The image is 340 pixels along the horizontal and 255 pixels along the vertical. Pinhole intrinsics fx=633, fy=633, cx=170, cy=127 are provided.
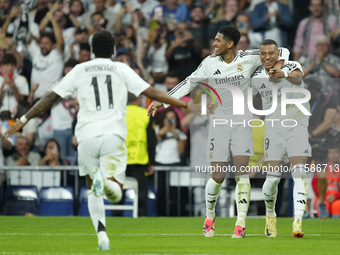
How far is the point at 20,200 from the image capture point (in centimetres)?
1369

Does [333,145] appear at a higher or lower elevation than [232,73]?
lower

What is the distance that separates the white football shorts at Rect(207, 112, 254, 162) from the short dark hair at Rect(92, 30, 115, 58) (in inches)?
101

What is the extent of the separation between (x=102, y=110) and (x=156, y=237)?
2710 millimetres

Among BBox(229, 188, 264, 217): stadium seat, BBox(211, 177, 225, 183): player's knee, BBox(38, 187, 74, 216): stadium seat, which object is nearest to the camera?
BBox(211, 177, 225, 183): player's knee

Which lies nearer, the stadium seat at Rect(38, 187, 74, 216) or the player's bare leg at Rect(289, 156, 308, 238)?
the player's bare leg at Rect(289, 156, 308, 238)

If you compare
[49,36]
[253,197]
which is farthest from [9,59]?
[253,197]

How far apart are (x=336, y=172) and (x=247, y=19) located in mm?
4182

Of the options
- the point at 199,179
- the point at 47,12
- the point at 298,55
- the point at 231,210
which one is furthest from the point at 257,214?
the point at 47,12

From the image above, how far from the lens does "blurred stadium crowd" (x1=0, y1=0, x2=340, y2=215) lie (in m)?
13.4

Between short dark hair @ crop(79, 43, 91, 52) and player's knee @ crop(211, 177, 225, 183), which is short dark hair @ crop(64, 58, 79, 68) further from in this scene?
player's knee @ crop(211, 177, 225, 183)

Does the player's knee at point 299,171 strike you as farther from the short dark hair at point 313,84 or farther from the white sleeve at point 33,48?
the white sleeve at point 33,48

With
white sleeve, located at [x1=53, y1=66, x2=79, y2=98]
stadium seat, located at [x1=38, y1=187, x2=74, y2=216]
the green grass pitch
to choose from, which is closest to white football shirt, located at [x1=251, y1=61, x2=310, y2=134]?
the green grass pitch

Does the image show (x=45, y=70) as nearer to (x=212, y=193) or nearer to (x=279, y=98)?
(x=212, y=193)

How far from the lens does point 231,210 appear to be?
1343cm
